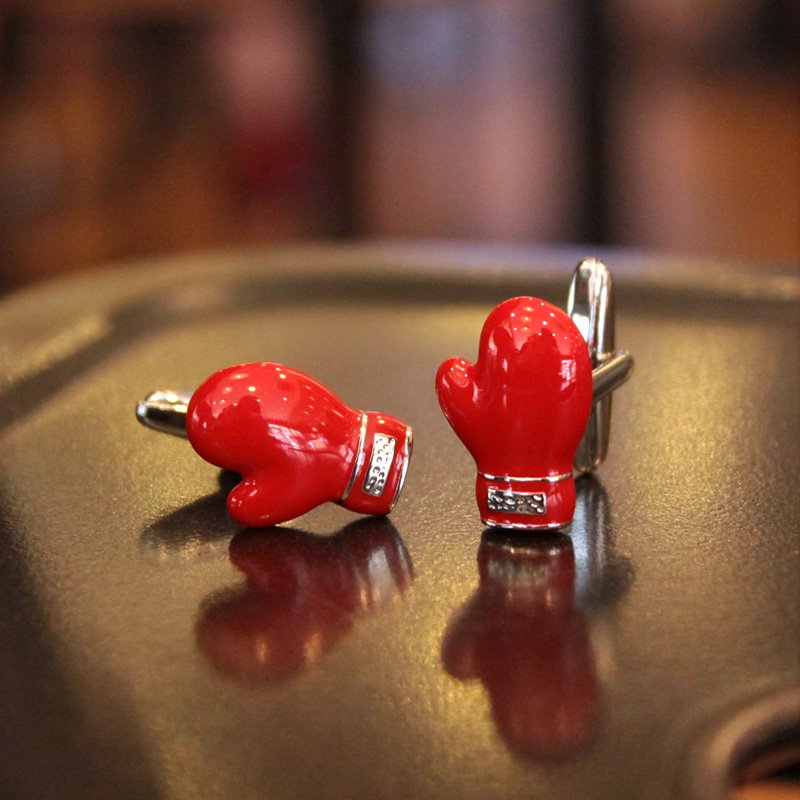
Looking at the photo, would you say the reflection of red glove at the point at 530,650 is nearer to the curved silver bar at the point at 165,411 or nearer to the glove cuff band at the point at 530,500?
the glove cuff band at the point at 530,500

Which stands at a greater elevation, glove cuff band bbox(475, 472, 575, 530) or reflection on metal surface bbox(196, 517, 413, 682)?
glove cuff band bbox(475, 472, 575, 530)

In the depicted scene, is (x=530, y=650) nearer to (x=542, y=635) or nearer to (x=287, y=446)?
(x=542, y=635)

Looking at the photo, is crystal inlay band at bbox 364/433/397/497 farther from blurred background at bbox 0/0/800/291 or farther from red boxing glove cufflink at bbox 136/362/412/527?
blurred background at bbox 0/0/800/291


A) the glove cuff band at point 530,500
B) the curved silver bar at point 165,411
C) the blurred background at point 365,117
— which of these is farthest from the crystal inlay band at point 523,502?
the blurred background at point 365,117

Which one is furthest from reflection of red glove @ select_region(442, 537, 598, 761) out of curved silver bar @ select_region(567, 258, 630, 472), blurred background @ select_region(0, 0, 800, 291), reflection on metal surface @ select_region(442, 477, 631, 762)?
blurred background @ select_region(0, 0, 800, 291)

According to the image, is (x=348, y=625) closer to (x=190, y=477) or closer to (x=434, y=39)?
(x=190, y=477)

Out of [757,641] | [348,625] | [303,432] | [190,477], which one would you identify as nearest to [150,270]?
[190,477]
